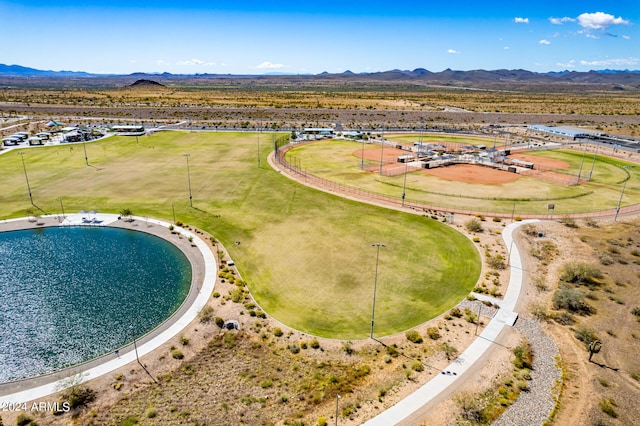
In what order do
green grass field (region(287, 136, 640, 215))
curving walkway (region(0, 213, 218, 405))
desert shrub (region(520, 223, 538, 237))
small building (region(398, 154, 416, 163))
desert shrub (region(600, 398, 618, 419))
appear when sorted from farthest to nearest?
1. small building (region(398, 154, 416, 163))
2. green grass field (region(287, 136, 640, 215))
3. desert shrub (region(520, 223, 538, 237))
4. curving walkway (region(0, 213, 218, 405))
5. desert shrub (region(600, 398, 618, 419))

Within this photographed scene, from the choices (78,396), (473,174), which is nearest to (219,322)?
(78,396)

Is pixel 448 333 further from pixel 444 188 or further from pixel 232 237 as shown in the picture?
pixel 444 188

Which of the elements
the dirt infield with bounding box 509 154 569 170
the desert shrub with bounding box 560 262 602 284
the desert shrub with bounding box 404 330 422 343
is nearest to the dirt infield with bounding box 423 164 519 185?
the dirt infield with bounding box 509 154 569 170

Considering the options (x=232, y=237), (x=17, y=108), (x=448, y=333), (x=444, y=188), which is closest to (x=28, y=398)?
(x=232, y=237)

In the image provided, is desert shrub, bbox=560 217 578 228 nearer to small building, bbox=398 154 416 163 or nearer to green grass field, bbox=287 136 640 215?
Result: green grass field, bbox=287 136 640 215

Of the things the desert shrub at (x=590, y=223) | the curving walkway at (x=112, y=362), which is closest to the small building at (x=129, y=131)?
the curving walkway at (x=112, y=362)

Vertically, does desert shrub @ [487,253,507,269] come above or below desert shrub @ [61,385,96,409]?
above
